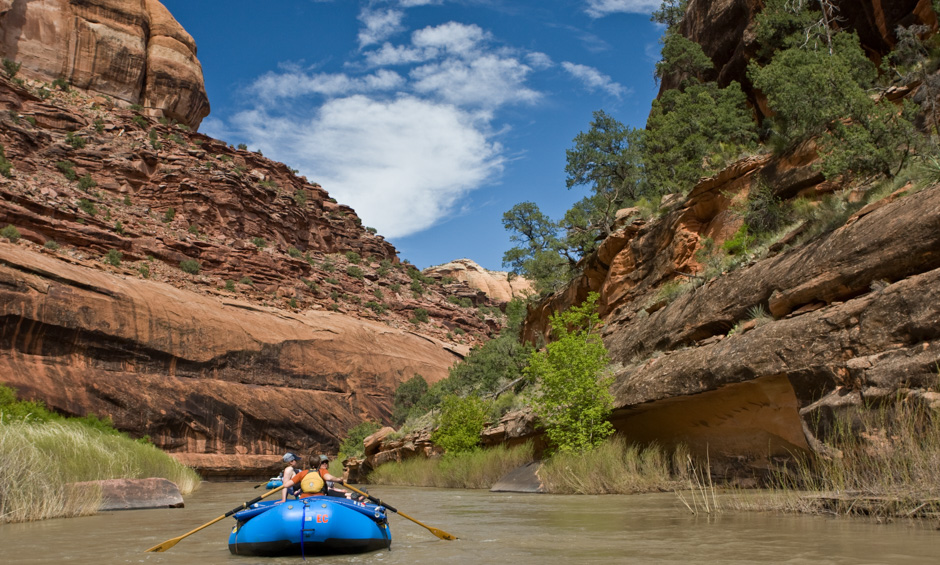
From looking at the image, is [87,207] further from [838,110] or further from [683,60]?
[838,110]

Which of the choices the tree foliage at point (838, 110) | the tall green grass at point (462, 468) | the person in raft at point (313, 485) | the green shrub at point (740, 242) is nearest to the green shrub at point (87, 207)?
the tall green grass at point (462, 468)

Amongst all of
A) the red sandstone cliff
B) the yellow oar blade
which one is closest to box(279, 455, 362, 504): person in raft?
the yellow oar blade

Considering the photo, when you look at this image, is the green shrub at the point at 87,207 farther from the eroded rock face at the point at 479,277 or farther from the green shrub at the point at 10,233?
the eroded rock face at the point at 479,277

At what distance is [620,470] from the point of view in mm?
16797

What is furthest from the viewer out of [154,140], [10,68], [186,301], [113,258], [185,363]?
[154,140]

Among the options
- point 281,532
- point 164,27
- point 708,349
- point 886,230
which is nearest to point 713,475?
point 708,349

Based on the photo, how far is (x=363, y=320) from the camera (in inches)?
2645

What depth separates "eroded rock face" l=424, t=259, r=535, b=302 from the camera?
448 feet

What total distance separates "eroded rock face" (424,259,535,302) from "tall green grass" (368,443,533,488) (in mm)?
100113

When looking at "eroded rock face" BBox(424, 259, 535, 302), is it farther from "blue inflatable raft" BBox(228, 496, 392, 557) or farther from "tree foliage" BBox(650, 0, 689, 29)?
"blue inflatable raft" BBox(228, 496, 392, 557)

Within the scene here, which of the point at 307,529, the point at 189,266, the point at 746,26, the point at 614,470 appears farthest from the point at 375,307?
the point at 307,529

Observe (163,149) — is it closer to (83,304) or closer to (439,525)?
(83,304)

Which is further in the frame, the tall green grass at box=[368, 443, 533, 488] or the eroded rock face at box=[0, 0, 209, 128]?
the eroded rock face at box=[0, 0, 209, 128]

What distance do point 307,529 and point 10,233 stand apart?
49.5 meters
